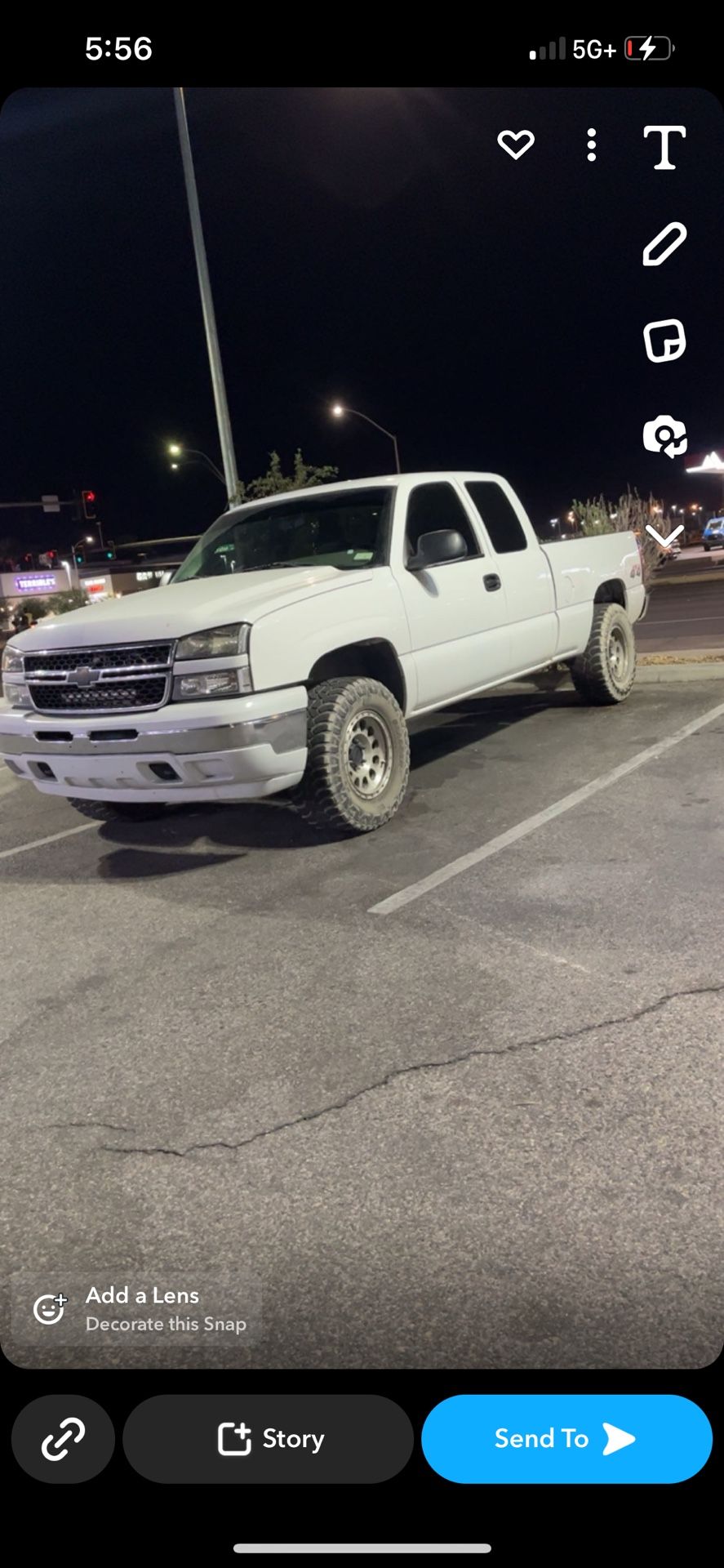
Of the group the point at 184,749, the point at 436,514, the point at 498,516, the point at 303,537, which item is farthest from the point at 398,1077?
the point at 498,516

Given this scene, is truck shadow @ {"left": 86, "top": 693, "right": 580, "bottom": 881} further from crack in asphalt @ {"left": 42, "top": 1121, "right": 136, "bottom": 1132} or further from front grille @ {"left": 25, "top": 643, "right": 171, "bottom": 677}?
crack in asphalt @ {"left": 42, "top": 1121, "right": 136, "bottom": 1132}

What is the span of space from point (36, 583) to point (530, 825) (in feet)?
294

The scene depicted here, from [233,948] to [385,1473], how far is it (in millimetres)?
2828

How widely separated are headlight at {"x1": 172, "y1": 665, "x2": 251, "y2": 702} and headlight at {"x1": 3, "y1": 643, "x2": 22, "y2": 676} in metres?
1.26

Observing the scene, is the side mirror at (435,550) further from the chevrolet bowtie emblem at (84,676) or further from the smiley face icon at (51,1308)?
the smiley face icon at (51,1308)

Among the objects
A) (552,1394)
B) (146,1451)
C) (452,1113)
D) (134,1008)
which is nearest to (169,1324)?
(146,1451)

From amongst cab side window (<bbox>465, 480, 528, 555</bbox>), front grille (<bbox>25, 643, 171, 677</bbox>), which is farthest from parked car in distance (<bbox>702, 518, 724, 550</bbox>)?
front grille (<bbox>25, 643, 171, 677</bbox>)

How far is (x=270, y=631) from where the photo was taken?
4824 mm

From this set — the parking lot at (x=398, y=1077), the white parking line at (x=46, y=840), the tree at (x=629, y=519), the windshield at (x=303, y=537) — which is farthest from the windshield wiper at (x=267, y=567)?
the tree at (x=629, y=519)

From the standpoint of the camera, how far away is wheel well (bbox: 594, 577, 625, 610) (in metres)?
8.12

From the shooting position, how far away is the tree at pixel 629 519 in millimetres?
12672

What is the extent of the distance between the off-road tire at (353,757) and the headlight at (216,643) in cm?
58

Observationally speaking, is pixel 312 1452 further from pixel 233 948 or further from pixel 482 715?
pixel 482 715
